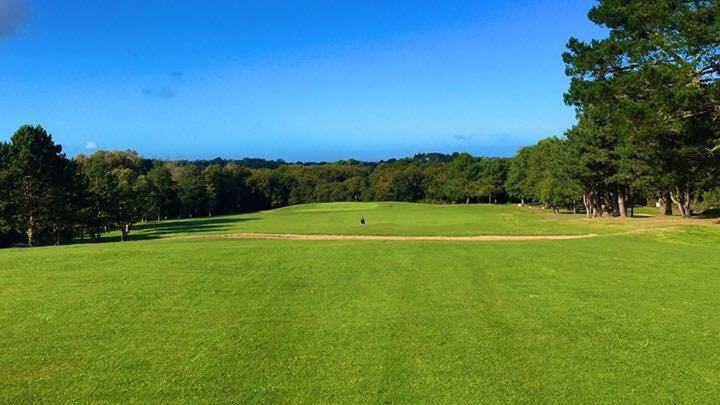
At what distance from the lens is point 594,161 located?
161ft

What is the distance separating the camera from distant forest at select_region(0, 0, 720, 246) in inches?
996

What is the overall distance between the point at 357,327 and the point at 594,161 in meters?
42.7

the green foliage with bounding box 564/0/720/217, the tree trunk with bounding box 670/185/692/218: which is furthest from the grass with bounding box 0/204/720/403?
the tree trunk with bounding box 670/185/692/218

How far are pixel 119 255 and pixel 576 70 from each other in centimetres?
2380

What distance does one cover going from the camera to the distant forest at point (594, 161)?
2530cm

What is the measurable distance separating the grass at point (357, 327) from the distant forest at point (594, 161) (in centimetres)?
876

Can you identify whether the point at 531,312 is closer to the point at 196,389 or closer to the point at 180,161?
the point at 196,389

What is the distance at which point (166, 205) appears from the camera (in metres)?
112

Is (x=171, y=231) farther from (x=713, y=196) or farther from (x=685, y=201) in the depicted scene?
(x=713, y=196)

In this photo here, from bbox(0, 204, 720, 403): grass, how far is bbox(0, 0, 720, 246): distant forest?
876cm

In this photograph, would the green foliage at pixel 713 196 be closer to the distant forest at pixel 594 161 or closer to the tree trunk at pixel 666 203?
the distant forest at pixel 594 161

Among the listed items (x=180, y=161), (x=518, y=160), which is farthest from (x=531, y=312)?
(x=180, y=161)

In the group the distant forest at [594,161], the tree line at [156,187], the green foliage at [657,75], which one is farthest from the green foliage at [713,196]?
the tree line at [156,187]

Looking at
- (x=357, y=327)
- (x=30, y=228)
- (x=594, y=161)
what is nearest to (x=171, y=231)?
(x=30, y=228)
